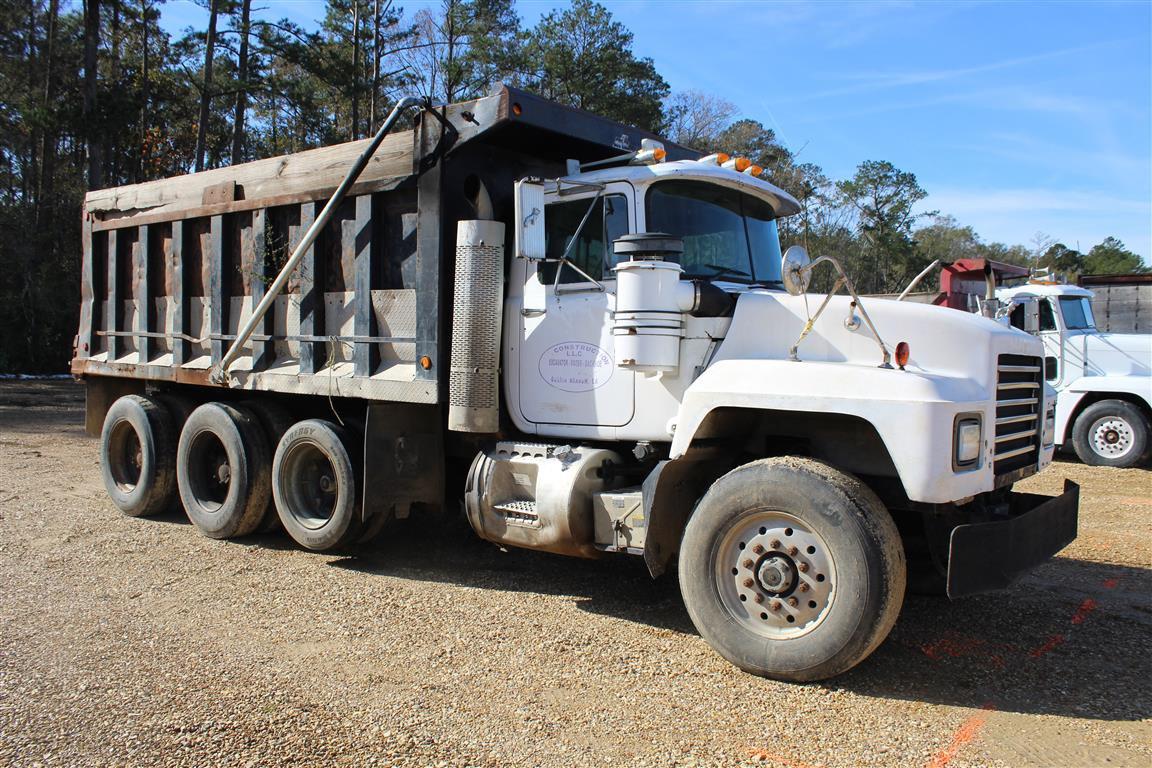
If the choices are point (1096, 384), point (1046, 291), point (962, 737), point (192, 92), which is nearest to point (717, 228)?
point (962, 737)

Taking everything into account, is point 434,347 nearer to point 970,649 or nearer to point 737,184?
point 737,184

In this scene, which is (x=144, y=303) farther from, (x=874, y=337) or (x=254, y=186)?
(x=874, y=337)

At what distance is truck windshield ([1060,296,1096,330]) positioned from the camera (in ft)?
40.1

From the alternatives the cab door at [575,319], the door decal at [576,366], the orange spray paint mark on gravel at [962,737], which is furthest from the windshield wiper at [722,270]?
the orange spray paint mark on gravel at [962,737]

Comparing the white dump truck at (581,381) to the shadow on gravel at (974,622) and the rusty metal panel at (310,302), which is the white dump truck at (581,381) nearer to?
the rusty metal panel at (310,302)

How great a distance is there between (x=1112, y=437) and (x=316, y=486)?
34.0 ft

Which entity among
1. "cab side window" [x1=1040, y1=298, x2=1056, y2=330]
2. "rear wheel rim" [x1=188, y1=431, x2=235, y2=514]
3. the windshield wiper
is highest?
"cab side window" [x1=1040, y1=298, x2=1056, y2=330]

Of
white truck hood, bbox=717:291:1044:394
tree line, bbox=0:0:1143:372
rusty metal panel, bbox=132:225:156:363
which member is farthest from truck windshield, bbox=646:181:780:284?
tree line, bbox=0:0:1143:372

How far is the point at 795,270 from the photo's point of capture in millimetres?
4410

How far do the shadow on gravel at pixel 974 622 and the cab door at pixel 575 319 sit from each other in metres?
1.23

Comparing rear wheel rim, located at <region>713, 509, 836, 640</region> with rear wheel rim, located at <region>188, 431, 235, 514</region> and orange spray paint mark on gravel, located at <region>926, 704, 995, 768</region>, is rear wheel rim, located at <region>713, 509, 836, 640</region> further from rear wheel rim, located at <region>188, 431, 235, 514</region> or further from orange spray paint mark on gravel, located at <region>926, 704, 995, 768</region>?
rear wheel rim, located at <region>188, 431, 235, 514</region>

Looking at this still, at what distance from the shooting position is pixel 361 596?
5.68 metres

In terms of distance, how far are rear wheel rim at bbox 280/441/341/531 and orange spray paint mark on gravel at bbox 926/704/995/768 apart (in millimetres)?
4661

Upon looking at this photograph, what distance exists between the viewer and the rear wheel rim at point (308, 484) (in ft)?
22.2
